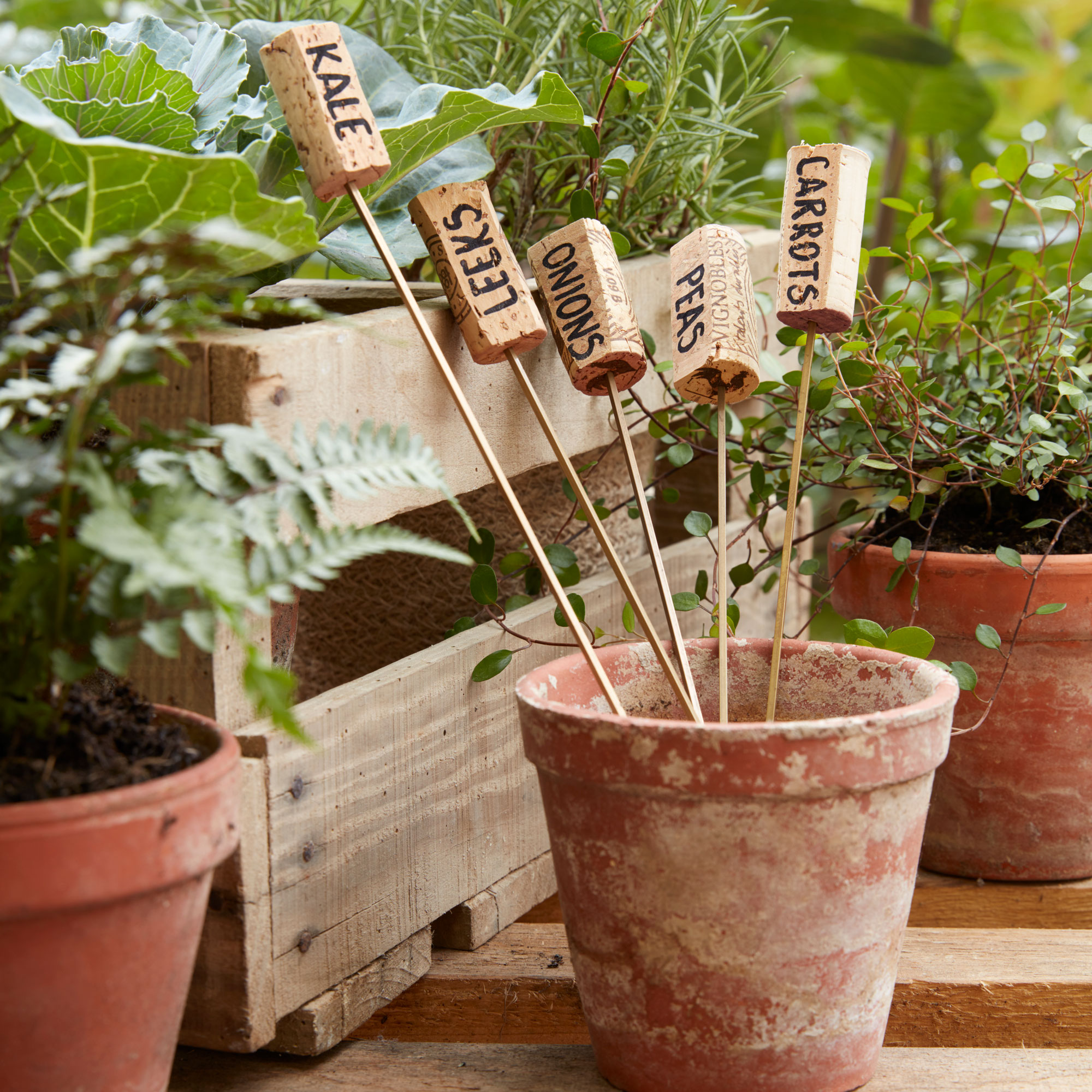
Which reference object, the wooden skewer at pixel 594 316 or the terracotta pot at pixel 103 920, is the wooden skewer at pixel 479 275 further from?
the terracotta pot at pixel 103 920

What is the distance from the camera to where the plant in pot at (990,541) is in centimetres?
100

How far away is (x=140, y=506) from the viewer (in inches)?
22.1

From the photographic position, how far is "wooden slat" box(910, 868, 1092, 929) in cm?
99

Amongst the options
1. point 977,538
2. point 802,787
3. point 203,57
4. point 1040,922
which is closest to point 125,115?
point 203,57

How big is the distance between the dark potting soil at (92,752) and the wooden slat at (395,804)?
0.44ft

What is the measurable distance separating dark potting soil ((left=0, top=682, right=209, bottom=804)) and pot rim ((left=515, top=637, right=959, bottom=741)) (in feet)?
0.71

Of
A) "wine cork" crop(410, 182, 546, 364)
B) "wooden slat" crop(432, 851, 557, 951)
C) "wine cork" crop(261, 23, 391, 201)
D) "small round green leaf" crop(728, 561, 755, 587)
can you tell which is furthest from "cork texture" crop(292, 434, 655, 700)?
"wine cork" crop(261, 23, 391, 201)

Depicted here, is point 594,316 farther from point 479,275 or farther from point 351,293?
point 351,293

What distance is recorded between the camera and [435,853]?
91 centimetres

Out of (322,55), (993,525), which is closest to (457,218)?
(322,55)

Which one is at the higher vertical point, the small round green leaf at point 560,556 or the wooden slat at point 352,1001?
the small round green leaf at point 560,556

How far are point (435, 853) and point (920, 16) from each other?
157 cm

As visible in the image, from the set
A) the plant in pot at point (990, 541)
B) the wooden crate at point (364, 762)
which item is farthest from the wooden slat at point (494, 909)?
the plant in pot at point (990, 541)

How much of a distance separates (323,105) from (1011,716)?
75 centimetres
